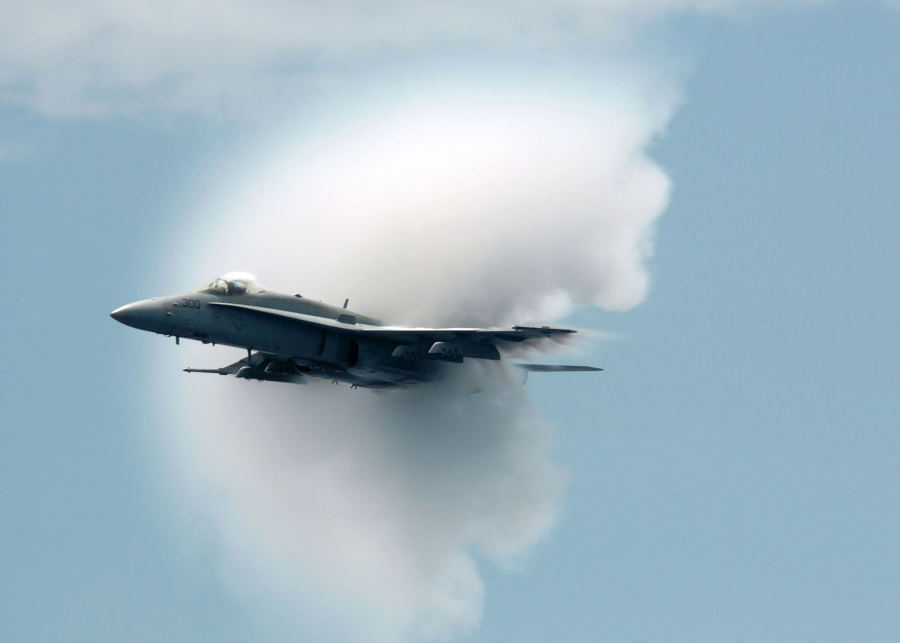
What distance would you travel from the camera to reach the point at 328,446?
6750 centimetres

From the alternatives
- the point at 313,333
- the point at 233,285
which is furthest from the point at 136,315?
the point at 313,333

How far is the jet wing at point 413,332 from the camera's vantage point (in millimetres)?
59219

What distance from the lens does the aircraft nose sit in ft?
192

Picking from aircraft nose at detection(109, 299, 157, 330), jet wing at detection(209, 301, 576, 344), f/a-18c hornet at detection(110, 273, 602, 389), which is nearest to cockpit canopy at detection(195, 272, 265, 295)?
f/a-18c hornet at detection(110, 273, 602, 389)

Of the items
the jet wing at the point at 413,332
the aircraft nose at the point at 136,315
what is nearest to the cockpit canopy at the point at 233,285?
the jet wing at the point at 413,332

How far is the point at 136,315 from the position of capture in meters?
58.5

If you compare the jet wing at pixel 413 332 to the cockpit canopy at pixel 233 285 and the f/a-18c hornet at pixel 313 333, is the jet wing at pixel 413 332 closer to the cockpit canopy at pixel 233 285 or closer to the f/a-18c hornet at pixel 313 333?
the f/a-18c hornet at pixel 313 333

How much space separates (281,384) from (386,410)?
3.97 m

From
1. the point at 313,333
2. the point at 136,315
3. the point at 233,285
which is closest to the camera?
the point at 136,315

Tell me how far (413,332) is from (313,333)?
3052 millimetres

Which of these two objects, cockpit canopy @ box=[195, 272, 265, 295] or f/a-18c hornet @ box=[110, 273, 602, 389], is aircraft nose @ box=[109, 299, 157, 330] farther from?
cockpit canopy @ box=[195, 272, 265, 295]

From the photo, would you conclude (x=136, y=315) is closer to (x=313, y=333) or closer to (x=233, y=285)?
(x=233, y=285)

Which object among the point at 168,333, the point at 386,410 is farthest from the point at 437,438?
the point at 168,333

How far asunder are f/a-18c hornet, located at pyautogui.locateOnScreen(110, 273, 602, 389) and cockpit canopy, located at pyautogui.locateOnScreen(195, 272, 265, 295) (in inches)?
1.1
